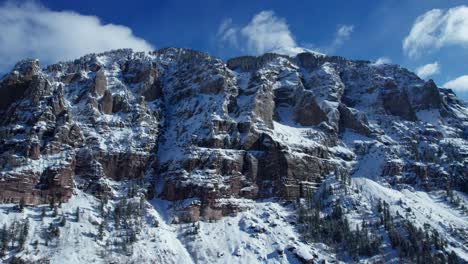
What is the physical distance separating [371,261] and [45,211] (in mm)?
113430

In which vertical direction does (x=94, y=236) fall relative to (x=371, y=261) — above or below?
above

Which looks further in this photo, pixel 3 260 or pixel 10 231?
pixel 10 231

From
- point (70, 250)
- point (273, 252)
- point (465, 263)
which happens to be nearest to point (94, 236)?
point (70, 250)

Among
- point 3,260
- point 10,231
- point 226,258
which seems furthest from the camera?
point 226,258

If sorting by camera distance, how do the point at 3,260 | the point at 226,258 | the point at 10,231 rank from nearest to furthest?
1. the point at 3,260
2. the point at 10,231
3. the point at 226,258

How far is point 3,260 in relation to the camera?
169625mm

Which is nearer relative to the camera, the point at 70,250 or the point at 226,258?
the point at 70,250

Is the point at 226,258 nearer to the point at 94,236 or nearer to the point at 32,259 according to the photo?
the point at 94,236

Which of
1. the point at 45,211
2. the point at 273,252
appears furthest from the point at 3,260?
the point at 273,252

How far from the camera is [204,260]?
193 meters

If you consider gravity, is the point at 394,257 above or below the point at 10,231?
below

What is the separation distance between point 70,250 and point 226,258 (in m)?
50.7

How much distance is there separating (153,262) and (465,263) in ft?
349

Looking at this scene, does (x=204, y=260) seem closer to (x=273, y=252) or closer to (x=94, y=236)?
(x=273, y=252)
